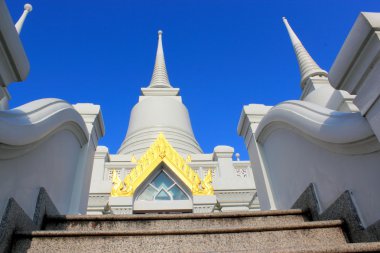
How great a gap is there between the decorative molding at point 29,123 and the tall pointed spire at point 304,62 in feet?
22.6

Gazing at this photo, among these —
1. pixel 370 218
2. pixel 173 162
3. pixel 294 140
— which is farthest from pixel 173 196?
pixel 370 218

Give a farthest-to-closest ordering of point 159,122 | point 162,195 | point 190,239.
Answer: point 159,122
point 162,195
point 190,239

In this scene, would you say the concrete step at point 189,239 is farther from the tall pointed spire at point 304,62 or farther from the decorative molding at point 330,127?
the tall pointed spire at point 304,62

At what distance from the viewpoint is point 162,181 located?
23.6ft

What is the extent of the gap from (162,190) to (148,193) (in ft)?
1.08

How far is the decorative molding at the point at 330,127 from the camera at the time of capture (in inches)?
77.4

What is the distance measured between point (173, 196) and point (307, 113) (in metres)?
Answer: 4.77

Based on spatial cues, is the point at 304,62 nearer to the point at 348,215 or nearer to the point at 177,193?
the point at 177,193

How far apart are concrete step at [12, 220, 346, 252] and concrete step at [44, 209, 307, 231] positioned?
41cm

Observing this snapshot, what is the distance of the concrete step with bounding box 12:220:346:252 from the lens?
200 cm

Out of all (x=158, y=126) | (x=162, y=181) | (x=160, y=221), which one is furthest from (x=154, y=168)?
(x=158, y=126)

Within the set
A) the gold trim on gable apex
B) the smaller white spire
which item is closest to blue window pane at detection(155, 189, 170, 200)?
the gold trim on gable apex

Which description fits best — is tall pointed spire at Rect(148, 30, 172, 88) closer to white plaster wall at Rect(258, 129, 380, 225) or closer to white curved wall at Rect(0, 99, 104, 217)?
white curved wall at Rect(0, 99, 104, 217)

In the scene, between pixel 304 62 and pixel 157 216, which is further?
A: pixel 304 62
